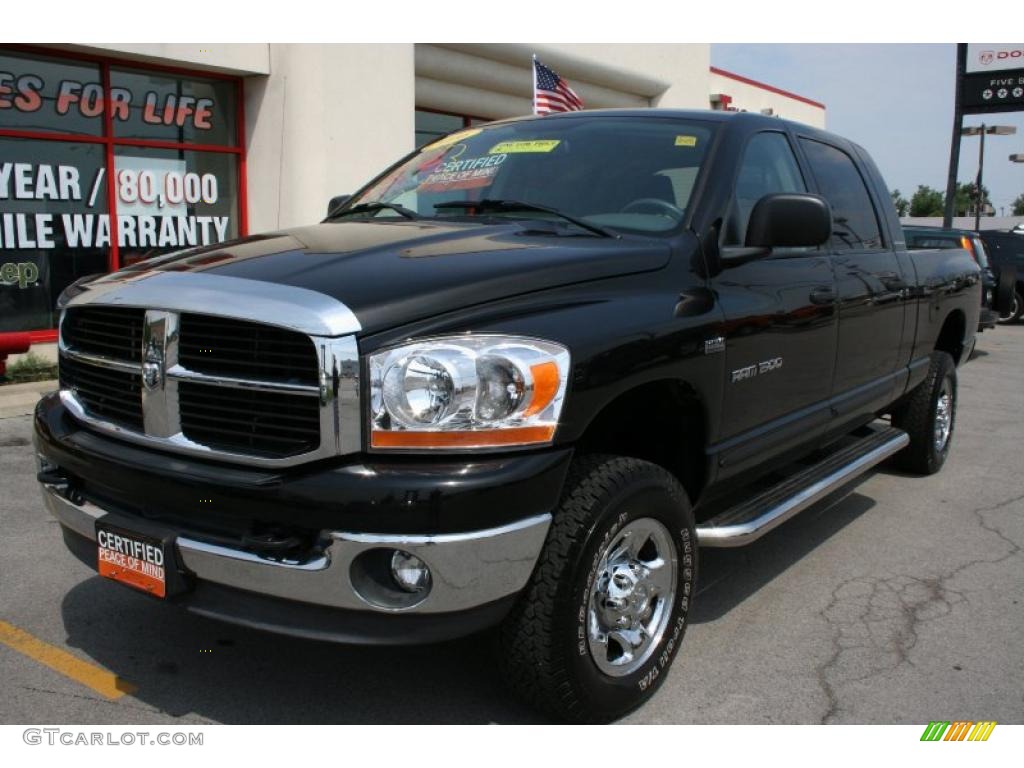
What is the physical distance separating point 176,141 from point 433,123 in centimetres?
399

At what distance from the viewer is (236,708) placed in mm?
3027

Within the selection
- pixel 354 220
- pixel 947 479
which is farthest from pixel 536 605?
pixel 947 479

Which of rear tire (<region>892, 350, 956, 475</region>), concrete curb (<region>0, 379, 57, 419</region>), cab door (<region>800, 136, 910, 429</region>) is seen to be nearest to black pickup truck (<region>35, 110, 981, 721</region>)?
cab door (<region>800, 136, 910, 429</region>)

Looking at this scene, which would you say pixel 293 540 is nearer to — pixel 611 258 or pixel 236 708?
pixel 236 708

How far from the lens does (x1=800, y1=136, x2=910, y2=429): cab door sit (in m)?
4.40

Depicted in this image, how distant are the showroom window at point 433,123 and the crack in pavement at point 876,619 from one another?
989cm

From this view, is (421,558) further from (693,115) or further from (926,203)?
(926,203)

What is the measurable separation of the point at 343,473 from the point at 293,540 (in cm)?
23

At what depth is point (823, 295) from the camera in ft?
13.4

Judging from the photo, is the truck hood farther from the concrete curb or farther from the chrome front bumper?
the concrete curb

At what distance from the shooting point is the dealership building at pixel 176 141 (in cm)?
925

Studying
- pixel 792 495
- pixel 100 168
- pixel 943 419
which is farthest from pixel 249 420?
pixel 100 168

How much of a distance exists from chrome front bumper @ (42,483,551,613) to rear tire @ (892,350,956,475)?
4.11 meters

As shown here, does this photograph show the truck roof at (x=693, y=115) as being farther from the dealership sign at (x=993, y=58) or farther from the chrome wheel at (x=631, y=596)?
the dealership sign at (x=993, y=58)
